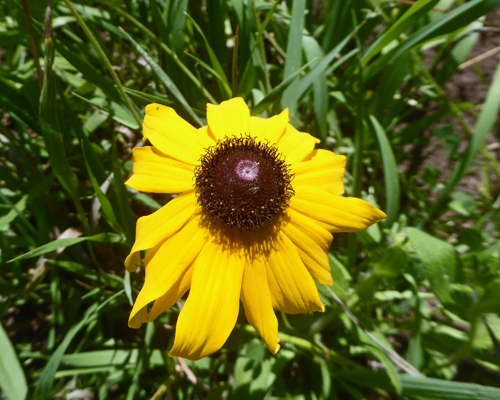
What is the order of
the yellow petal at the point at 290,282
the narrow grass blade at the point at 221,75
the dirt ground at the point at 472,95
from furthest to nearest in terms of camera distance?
the dirt ground at the point at 472,95
the narrow grass blade at the point at 221,75
the yellow petal at the point at 290,282

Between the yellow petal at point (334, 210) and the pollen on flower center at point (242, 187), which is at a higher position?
the pollen on flower center at point (242, 187)

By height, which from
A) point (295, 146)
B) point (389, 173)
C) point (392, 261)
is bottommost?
point (392, 261)

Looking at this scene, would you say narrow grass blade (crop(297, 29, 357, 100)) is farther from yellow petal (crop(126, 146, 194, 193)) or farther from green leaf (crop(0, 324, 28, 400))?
green leaf (crop(0, 324, 28, 400))

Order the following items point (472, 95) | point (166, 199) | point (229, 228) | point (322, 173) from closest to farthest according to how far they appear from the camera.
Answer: point (229, 228) → point (322, 173) → point (166, 199) → point (472, 95)

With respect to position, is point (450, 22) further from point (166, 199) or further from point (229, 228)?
point (166, 199)

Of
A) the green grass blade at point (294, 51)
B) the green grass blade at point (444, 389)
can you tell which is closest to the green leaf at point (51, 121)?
the green grass blade at point (294, 51)

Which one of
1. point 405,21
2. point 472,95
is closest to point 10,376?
point 405,21

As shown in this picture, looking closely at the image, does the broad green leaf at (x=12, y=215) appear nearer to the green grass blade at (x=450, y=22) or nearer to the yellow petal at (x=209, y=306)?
the yellow petal at (x=209, y=306)
